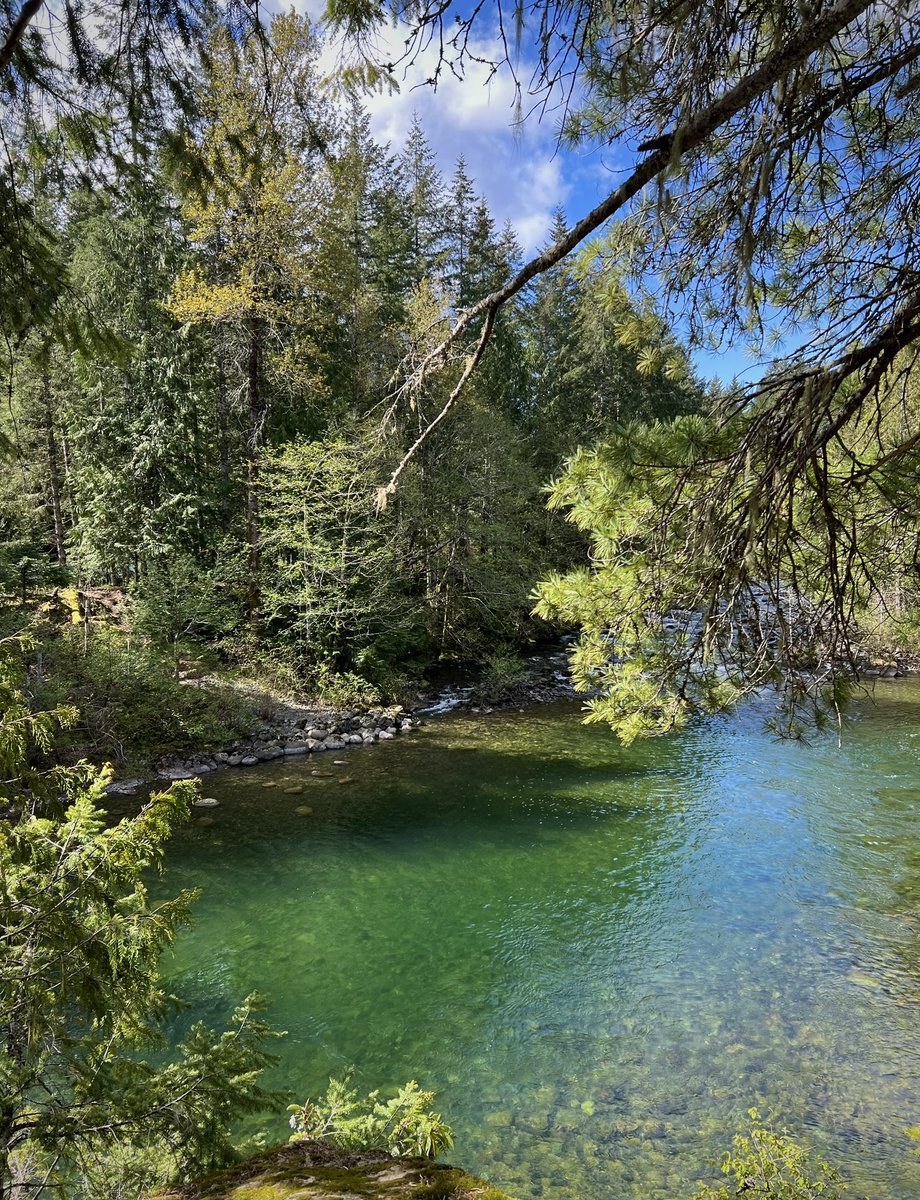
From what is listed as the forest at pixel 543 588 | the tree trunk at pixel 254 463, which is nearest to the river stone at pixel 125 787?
the forest at pixel 543 588

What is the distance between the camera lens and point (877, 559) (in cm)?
327

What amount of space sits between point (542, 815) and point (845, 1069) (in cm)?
483

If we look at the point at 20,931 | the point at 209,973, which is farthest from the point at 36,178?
the point at 209,973

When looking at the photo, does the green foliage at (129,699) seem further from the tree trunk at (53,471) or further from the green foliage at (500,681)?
the tree trunk at (53,471)

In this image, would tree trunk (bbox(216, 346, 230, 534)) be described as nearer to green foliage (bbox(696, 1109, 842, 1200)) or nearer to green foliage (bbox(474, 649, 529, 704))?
green foliage (bbox(474, 649, 529, 704))

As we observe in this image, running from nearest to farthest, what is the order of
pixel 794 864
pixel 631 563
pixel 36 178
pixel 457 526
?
pixel 36 178
pixel 631 563
pixel 794 864
pixel 457 526

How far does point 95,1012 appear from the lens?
86.7 inches

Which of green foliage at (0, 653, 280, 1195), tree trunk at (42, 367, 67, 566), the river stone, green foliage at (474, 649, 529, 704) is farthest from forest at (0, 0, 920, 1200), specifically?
tree trunk at (42, 367, 67, 566)

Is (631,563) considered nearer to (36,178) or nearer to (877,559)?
(877,559)

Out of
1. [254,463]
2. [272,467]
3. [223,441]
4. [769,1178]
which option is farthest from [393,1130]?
[223,441]

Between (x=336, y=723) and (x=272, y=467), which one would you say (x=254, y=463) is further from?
(x=336, y=723)

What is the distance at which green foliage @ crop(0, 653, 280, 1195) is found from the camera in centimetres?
201

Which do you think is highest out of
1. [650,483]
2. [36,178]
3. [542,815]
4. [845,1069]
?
[36,178]

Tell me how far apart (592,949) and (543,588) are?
3885mm
